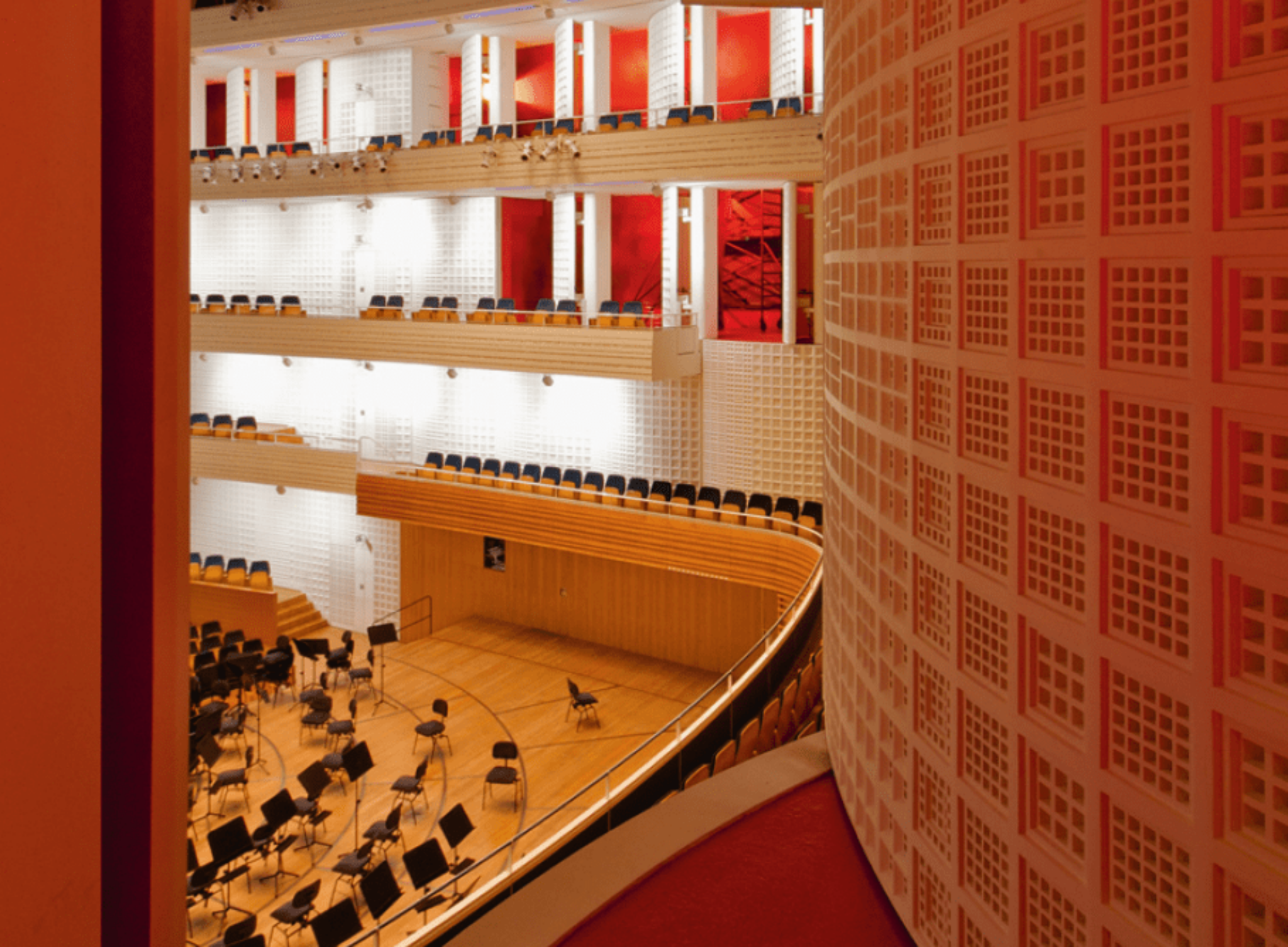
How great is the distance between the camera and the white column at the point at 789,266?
16.8m

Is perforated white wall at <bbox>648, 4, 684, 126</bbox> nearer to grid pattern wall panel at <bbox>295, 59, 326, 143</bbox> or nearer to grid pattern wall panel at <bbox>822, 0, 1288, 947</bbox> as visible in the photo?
grid pattern wall panel at <bbox>295, 59, 326, 143</bbox>

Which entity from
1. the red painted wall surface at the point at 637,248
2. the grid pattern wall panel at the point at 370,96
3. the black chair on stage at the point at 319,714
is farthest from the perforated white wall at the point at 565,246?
the black chair on stage at the point at 319,714

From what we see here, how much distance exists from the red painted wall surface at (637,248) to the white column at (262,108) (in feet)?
29.2

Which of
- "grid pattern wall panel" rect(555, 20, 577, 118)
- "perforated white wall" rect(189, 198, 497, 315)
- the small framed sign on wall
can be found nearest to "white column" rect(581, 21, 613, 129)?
"grid pattern wall panel" rect(555, 20, 577, 118)

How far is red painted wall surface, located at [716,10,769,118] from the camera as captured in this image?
62.6ft

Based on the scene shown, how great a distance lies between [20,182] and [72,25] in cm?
41

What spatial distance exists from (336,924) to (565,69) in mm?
16133

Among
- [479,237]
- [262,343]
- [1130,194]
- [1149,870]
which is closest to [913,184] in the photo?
[1130,194]

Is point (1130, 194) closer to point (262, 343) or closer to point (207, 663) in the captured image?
point (207, 663)

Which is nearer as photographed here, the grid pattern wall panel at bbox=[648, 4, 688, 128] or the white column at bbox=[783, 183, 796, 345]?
the white column at bbox=[783, 183, 796, 345]

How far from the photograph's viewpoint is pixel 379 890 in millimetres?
8117

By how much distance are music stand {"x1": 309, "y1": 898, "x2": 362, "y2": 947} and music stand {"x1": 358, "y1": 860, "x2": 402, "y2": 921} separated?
0.44 feet

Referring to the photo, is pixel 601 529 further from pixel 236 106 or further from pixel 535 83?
pixel 236 106

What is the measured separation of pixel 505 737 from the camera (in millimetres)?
14406
